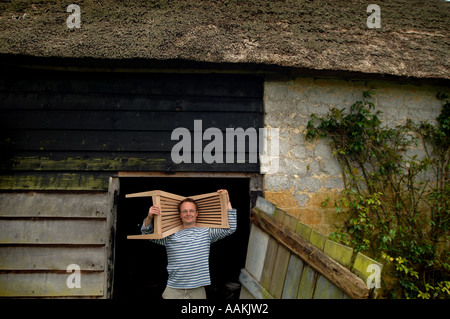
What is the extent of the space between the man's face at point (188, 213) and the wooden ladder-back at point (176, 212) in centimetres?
9

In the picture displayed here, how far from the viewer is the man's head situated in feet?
9.38

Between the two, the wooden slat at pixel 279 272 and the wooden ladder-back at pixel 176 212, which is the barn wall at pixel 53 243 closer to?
the wooden ladder-back at pixel 176 212

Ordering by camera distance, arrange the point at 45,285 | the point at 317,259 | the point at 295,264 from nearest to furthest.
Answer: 1. the point at 317,259
2. the point at 295,264
3. the point at 45,285

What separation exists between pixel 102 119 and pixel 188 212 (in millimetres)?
1506

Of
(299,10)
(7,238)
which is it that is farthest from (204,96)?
(7,238)

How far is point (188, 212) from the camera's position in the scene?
286 cm

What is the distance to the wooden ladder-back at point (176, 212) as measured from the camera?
2645 millimetres

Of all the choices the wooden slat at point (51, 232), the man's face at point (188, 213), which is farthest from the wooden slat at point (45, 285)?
the man's face at point (188, 213)

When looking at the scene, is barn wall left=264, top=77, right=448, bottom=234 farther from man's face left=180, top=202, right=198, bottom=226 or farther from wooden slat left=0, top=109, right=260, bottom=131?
man's face left=180, top=202, right=198, bottom=226

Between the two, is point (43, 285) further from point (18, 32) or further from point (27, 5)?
point (27, 5)

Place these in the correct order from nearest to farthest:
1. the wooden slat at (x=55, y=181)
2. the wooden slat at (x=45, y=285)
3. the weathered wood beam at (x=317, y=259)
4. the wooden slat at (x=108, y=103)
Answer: the weathered wood beam at (x=317, y=259) < the wooden slat at (x=45, y=285) < the wooden slat at (x=55, y=181) < the wooden slat at (x=108, y=103)

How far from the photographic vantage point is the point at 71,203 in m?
3.30

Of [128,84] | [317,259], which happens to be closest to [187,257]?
[317,259]

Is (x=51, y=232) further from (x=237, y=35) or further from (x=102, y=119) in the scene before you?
(x=237, y=35)
